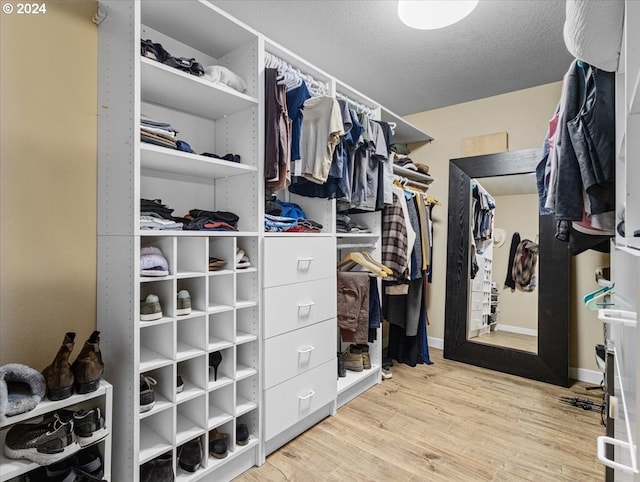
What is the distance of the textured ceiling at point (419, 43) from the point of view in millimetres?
1984

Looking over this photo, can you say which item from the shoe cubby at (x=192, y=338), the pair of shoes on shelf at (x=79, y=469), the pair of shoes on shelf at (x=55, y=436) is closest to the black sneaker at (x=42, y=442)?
the pair of shoes on shelf at (x=55, y=436)

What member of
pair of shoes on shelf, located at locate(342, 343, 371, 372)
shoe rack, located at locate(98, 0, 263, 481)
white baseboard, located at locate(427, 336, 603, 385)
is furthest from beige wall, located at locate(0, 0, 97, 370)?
white baseboard, located at locate(427, 336, 603, 385)

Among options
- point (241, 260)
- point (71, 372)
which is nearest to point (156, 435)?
point (71, 372)

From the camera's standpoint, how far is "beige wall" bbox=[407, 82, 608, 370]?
2.74 m

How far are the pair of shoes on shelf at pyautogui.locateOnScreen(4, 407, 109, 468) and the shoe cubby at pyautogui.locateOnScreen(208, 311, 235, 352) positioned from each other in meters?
0.51

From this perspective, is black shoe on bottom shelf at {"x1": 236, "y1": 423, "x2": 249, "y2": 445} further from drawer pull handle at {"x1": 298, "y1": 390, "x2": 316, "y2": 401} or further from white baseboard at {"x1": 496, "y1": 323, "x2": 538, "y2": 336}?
white baseboard at {"x1": 496, "y1": 323, "x2": 538, "y2": 336}

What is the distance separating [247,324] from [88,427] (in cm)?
76

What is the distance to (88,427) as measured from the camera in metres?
1.21

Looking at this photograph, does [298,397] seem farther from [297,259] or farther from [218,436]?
[297,259]

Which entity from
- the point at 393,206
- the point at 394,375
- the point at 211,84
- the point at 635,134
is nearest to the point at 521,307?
the point at 394,375

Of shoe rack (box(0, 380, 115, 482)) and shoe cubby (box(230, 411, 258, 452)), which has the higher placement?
shoe rack (box(0, 380, 115, 482))

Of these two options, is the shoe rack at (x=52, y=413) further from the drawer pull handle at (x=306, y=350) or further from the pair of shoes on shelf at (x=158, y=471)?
the drawer pull handle at (x=306, y=350)

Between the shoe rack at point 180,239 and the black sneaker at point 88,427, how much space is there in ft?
0.30

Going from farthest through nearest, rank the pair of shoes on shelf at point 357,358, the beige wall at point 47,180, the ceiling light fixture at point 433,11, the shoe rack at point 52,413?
1. the pair of shoes on shelf at point 357,358
2. the ceiling light fixture at point 433,11
3. the beige wall at point 47,180
4. the shoe rack at point 52,413
